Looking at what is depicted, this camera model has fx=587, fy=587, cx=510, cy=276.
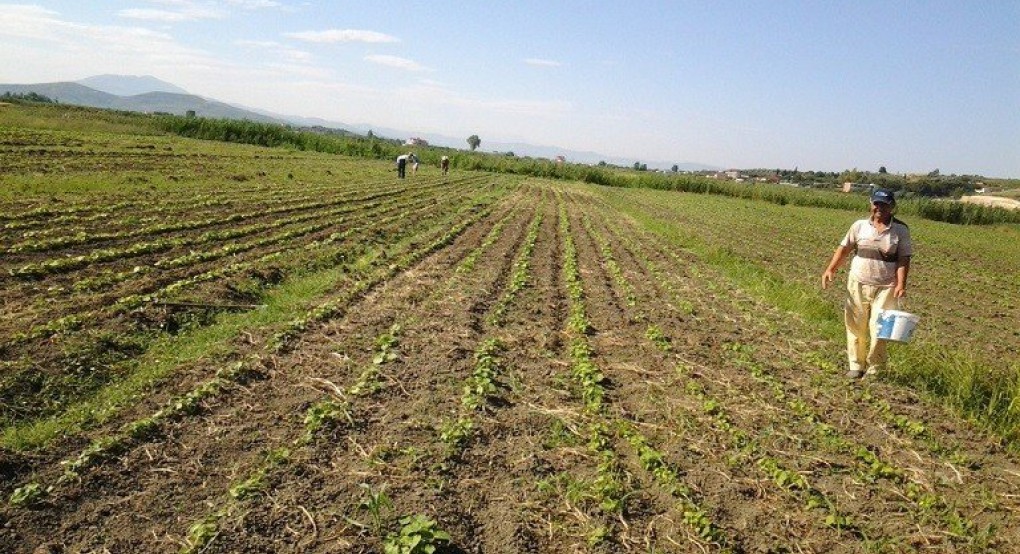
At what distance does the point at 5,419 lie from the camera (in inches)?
195

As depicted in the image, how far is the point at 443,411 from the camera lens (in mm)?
5660

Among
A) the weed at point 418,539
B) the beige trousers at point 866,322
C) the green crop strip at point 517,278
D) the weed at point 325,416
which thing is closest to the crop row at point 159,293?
the weed at point 325,416

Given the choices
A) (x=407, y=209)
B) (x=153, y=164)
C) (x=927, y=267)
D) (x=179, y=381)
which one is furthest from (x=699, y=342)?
(x=153, y=164)

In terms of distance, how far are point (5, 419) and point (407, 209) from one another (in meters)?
16.1

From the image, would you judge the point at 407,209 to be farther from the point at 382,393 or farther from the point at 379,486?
the point at 379,486

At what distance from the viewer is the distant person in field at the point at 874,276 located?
7.04 metres

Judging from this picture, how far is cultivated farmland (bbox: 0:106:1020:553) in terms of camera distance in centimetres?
405

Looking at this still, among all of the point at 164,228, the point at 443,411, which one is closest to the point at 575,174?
the point at 164,228

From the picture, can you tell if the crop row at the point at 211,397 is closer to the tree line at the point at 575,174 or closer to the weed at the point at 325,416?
the weed at the point at 325,416

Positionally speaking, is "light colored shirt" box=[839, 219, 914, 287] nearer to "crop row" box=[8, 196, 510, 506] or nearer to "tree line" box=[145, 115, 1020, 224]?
"crop row" box=[8, 196, 510, 506]

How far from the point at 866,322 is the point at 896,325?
2.77 ft

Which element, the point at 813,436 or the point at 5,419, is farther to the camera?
the point at 813,436

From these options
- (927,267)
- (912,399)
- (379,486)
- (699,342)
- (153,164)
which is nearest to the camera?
(379,486)

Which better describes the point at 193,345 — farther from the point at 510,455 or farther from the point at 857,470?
the point at 857,470
